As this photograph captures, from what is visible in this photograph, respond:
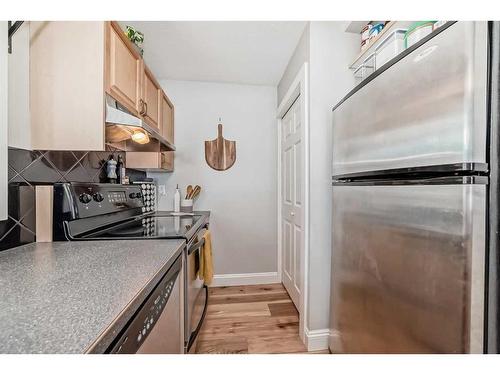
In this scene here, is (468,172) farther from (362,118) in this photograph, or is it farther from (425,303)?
(362,118)

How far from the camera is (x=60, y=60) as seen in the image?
1.11m

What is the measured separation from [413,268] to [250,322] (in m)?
1.52

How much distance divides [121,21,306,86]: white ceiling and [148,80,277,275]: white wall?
7.5 inches

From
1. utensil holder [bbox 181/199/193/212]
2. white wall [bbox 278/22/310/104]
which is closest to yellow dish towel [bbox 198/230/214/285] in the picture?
utensil holder [bbox 181/199/193/212]

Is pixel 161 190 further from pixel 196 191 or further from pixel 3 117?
pixel 3 117

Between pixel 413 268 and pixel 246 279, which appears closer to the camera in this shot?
pixel 413 268

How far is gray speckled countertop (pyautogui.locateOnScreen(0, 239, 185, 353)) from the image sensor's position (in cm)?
35

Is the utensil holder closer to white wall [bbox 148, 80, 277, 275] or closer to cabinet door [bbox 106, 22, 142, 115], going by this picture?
white wall [bbox 148, 80, 277, 275]

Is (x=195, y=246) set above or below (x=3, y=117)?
below

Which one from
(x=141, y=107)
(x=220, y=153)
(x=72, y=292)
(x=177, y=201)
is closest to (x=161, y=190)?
(x=177, y=201)

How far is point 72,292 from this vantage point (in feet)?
1.66
